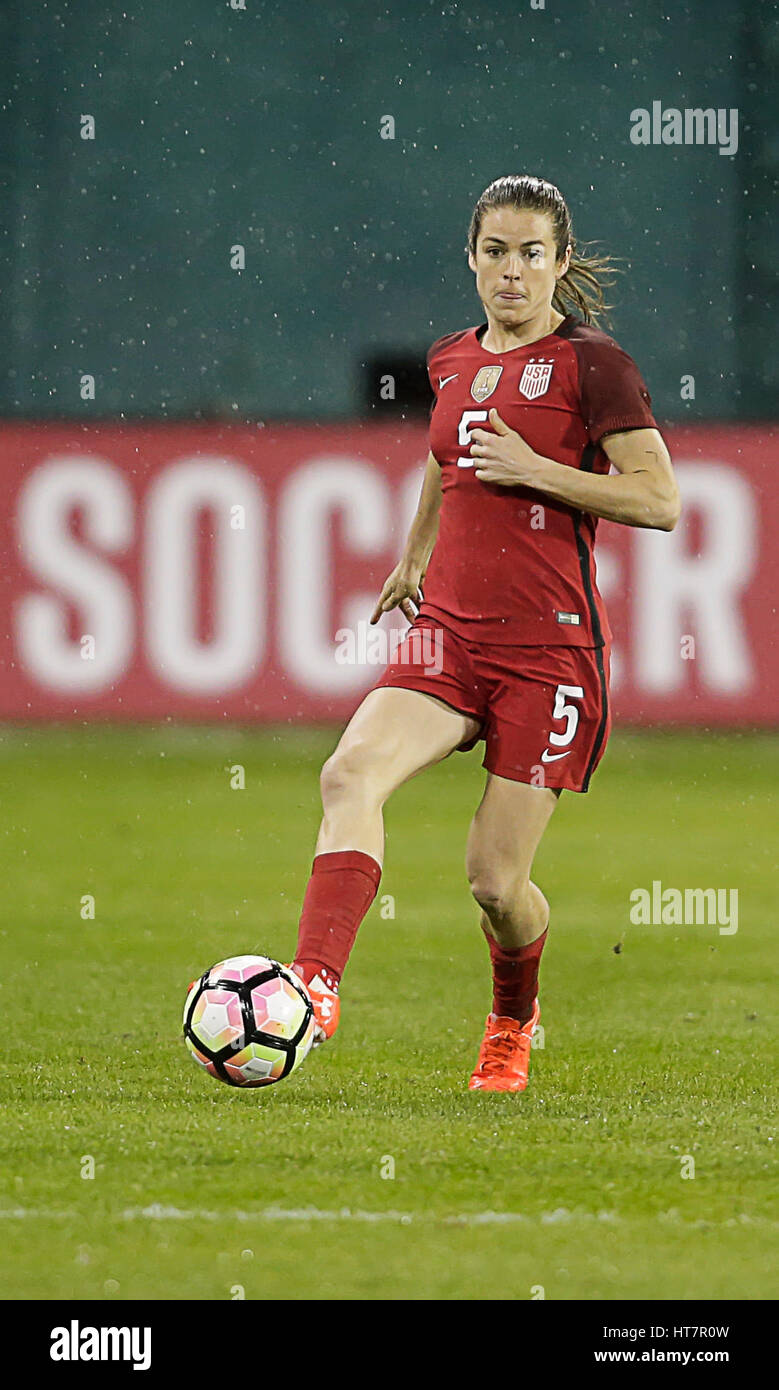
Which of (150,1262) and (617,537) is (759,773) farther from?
(150,1262)

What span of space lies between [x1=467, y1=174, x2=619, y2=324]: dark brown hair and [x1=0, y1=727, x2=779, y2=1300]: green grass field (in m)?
1.92

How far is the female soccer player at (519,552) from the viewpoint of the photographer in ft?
15.6

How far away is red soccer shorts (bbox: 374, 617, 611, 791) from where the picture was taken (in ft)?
15.8

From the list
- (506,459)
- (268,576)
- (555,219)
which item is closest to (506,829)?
(506,459)

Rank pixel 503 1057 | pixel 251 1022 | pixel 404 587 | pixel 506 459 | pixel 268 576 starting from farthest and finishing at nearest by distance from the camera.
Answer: pixel 268 576, pixel 404 587, pixel 503 1057, pixel 506 459, pixel 251 1022

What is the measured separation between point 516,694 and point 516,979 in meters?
0.78

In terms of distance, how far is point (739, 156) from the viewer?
16.1m

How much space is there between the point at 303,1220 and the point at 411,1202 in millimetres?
228

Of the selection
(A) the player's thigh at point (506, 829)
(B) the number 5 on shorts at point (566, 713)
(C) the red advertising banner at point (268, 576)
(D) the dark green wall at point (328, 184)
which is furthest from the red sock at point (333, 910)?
(D) the dark green wall at point (328, 184)

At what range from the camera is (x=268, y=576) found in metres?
12.4

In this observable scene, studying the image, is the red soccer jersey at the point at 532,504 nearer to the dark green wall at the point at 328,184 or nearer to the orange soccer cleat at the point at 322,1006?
the orange soccer cleat at the point at 322,1006

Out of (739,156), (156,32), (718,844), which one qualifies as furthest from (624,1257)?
(156,32)

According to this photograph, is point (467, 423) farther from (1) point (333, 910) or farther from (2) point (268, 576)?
(2) point (268, 576)

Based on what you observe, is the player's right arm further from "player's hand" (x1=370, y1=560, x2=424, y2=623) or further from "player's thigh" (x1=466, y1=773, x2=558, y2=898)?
"player's thigh" (x1=466, y1=773, x2=558, y2=898)
